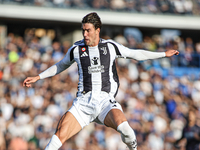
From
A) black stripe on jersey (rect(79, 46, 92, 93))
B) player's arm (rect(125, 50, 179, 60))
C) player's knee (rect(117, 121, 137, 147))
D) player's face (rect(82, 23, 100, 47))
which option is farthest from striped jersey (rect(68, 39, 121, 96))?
player's knee (rect(117, 121, 137, 147))

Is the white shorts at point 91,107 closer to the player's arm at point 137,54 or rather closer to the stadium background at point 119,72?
the player's arm at point 137,54

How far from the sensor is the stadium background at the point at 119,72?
11.4m

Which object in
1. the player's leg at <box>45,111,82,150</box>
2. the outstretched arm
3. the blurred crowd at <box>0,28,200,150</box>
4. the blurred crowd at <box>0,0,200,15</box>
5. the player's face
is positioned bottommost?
the blurred crowd at <box>0,28,200,150</box>

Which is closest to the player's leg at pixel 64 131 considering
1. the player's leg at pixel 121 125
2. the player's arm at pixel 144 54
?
the player's leg at pixel 121 125

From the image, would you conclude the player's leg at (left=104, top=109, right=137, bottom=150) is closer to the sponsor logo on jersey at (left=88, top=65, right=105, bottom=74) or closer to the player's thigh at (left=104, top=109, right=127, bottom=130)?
the player's thigh at (left=104, top=109, right=127, bottom=130)

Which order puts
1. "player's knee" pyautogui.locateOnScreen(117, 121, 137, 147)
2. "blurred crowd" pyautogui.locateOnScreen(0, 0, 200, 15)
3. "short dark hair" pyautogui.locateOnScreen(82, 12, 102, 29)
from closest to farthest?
"player's knee" pyautogui.locateOnScreen(117, 121, 137, 147)
"short dark hair" pyautogui.locateOnScreen(82, 12, 102, 29)
"blurred crowd" pyautogui.locateOnScreen(0, 0, 200, 15)

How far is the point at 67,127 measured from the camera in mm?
5227

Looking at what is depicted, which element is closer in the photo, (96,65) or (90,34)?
(90,34)

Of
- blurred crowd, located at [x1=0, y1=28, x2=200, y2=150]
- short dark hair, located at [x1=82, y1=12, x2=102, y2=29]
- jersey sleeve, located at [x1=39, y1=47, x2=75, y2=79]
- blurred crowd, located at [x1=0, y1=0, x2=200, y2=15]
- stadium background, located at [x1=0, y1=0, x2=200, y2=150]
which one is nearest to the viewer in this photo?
short dark hair, located at [x1=82, y1=12, x2=102, y2=29]

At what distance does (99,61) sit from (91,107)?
804 mm

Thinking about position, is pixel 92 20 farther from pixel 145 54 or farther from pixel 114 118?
pixel 114 118

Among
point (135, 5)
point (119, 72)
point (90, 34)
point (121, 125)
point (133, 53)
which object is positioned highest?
point (135, 5)

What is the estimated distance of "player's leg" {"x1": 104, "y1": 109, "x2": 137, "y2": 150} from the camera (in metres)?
4.98

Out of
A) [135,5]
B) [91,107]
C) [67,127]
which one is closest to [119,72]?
[135,5]
